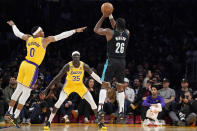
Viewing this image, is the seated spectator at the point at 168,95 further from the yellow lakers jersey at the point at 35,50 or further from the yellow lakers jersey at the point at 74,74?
the yellow lakers jersey at the point at 35,50

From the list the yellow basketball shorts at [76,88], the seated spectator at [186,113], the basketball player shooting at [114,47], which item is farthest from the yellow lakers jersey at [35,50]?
the seated spectator at [186,113]

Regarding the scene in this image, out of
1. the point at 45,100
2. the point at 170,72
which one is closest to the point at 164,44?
the point at 170,72

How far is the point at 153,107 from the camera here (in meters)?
12.4

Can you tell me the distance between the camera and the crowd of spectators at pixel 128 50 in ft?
43.3

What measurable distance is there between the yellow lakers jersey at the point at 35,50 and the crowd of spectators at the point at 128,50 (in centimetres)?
311

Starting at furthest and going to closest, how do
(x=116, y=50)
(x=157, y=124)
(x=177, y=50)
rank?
1. (x=177, y=50)
2. (x=157, y=124)
3. (x=116, y=50)

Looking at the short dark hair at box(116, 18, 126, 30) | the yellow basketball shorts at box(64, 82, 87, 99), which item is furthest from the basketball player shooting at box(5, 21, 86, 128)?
the short dark hair at box(116, 18, 126, 30)

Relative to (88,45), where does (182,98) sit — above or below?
below

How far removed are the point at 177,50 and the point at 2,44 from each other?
300 inches

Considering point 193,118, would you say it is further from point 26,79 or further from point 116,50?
point 26,79

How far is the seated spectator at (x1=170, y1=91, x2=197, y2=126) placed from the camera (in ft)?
41.9

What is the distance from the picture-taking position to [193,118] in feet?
41.8

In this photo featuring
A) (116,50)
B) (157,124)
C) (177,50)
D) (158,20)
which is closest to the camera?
(116,50)

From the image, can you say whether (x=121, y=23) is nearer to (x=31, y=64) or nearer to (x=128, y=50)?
(x=31, y=64)
